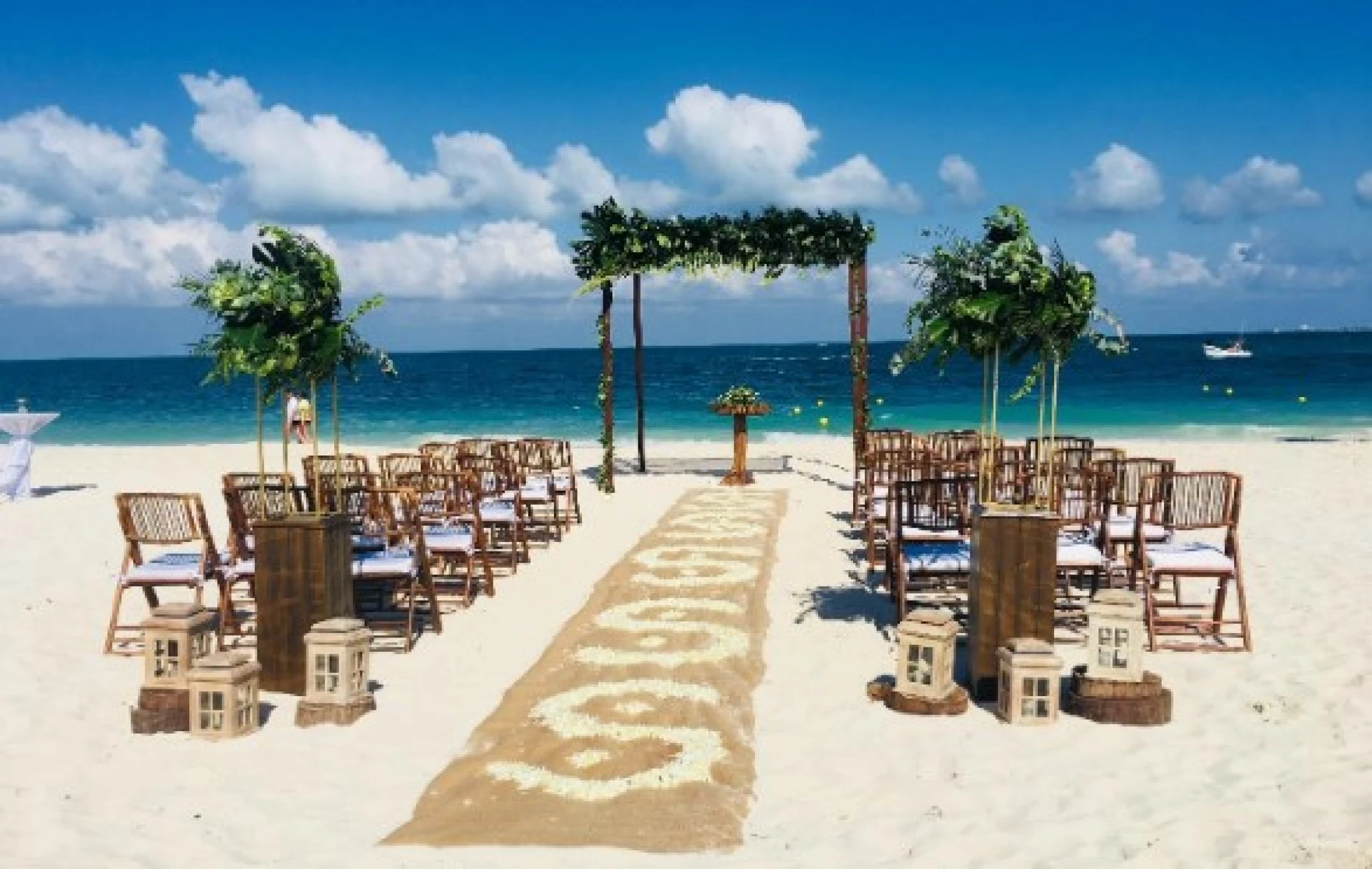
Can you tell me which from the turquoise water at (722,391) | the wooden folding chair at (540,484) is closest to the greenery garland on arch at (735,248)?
the wooden folding chair at (540,484)

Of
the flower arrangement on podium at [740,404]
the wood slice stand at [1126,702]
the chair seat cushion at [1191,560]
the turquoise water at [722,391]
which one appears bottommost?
the turquoise water at [722,391]

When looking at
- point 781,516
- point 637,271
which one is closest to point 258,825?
point 781,516

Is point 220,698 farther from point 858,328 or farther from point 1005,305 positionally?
point 858,328

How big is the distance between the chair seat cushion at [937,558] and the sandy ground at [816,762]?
58cm

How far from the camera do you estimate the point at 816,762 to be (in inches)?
211

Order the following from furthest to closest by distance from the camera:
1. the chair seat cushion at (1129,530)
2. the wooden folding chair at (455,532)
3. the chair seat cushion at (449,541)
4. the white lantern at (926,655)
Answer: the wooden folding chair at (455,532)
the chair seat cushion at (449,541)
the chair seat cushion at (1129,530)
the white lantern at (926,655)

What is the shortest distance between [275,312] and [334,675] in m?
2.26

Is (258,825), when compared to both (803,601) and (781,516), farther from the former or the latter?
(781,516)

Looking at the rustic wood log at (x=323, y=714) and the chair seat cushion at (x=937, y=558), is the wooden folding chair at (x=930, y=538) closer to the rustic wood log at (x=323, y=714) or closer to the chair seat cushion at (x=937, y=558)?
the chair seat cushion at (x=937, y=558)

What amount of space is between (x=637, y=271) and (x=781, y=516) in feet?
14.4

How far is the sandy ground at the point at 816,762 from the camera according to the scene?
4.33 metres

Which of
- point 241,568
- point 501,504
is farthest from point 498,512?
point 241,568

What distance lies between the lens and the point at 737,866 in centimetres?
423

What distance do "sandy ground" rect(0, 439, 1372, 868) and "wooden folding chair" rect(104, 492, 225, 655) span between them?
1.59 feet
